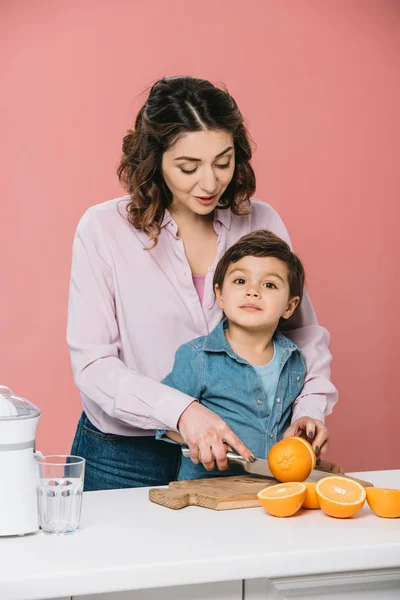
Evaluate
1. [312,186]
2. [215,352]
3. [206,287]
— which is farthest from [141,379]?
[312,186]

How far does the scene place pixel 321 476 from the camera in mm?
1692

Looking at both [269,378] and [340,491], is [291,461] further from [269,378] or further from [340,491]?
[269,378]

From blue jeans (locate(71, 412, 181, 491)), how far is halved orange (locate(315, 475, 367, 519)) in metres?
0.63

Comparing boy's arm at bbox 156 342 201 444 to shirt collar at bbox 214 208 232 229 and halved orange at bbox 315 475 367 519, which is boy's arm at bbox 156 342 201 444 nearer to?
shirt collar at bbox 214 208 232 229

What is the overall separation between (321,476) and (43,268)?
1884 millimetres

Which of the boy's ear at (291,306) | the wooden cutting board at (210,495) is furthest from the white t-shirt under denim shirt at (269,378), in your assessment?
the wooden cutting board at (210,495)

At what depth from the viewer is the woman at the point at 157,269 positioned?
1.99 m

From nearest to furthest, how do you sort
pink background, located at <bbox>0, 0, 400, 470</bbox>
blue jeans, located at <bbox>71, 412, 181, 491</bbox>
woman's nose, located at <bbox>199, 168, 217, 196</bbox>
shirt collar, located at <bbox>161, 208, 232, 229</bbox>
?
woman's nose, located at <bbox>199, 168, 217, 196</bbox>
blue jeans, located at <bbox>71, 412, 181, 491</bbox>
shirt collar, located at <bbox>161, 208, 232, 229</bbox>
pink background, located at <bbox>0, 0, 400, 470</bbox>

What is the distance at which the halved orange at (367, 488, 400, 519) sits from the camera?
1511 mm

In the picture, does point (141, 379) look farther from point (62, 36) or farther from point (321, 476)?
point (62, 36)

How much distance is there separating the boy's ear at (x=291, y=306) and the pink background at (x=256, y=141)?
1.29 meters

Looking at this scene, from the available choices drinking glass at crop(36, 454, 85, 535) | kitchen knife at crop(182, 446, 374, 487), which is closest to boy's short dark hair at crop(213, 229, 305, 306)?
kitchen knife at crop(182, 446, 374, 487)

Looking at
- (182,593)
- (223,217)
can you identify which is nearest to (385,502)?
(182,593)

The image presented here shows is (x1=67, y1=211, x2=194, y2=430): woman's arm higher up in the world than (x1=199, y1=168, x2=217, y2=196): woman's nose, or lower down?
lower down
